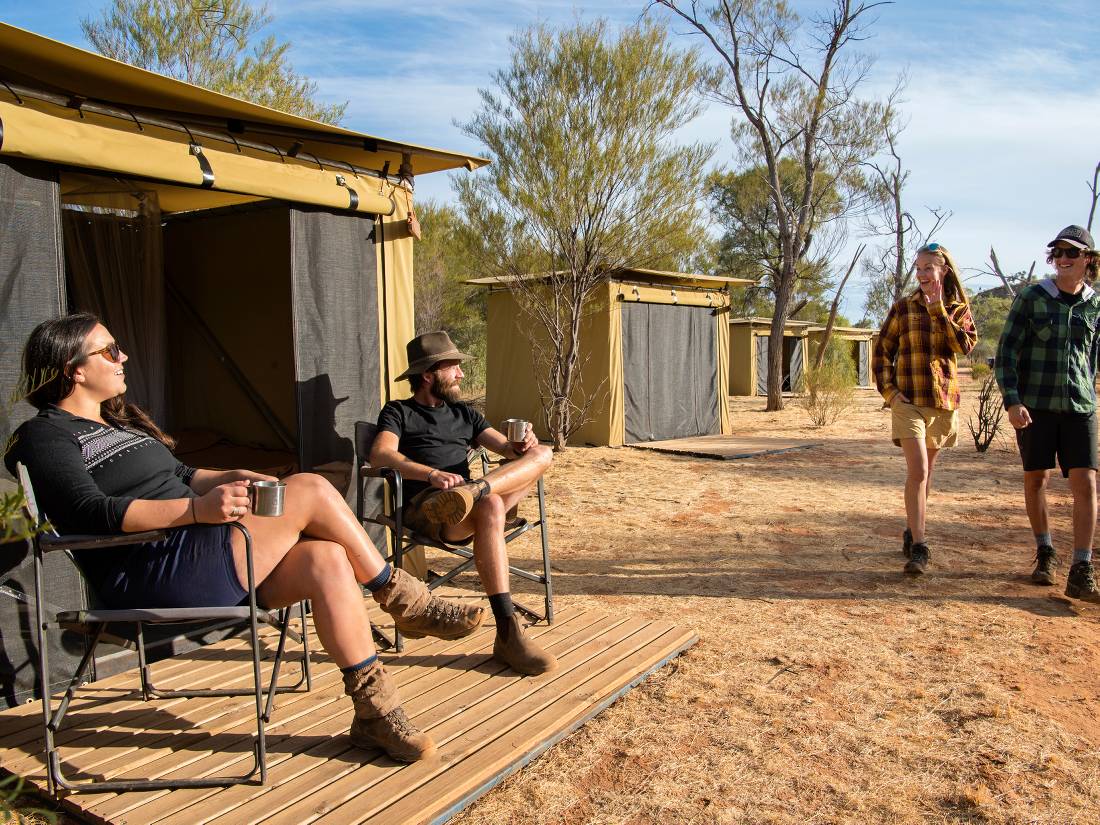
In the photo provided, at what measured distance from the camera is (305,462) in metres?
3.51

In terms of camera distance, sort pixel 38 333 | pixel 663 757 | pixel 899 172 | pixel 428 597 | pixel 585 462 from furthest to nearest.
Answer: pixel 899 172
pixel 585 462
pixel 428 597
pixel 663 757
pixel 38 333

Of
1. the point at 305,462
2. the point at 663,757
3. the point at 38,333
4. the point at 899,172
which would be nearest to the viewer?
the point at 38,333

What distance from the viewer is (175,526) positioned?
1.87 metres

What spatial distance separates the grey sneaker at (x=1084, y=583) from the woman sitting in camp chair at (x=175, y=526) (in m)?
2.85

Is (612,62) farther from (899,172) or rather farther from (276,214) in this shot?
(899,172)

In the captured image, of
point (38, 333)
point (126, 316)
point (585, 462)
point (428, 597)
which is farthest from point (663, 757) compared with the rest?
point (585, 462)

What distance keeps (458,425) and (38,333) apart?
155 centimetres

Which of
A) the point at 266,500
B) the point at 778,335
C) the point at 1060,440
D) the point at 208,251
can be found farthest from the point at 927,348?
the point at 778,335

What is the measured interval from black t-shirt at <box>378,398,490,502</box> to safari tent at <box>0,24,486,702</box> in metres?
0.57

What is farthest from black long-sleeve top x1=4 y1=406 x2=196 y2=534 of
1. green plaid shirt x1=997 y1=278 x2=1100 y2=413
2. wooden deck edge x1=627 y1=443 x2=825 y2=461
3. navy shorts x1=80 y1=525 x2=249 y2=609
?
wooden deck edge x1=627 y1=443 x2=825 y2=461

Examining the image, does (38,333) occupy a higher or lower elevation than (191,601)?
higher

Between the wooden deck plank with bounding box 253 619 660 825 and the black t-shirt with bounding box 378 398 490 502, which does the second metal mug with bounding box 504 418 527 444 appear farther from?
the wooden deck plank with bounding box 253 619 660 825

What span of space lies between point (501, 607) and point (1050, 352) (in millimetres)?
2614

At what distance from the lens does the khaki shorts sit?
12.1 feet
